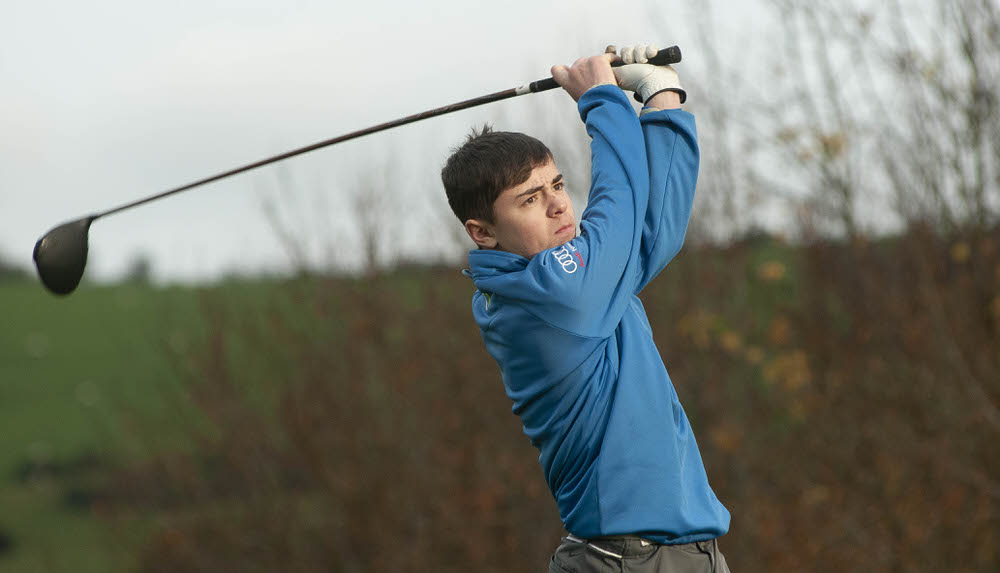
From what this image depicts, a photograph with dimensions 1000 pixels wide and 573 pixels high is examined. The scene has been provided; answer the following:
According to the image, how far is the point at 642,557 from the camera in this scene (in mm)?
2332

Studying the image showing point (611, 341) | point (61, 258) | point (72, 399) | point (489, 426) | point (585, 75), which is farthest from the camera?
point (72, 399)

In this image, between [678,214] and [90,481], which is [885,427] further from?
[90,481]

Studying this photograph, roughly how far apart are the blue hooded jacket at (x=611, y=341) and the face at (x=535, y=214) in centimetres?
5

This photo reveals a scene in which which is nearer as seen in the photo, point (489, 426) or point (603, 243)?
point (603, 243)

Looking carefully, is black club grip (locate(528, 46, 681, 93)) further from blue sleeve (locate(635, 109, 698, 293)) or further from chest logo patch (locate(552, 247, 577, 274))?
chest logo patch (locate(552, 247, 577, 274))

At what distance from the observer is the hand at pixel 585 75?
2.50 meters

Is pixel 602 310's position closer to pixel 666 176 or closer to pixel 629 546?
pixel 666 176

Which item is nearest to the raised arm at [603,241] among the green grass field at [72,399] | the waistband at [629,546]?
the waistband at [629,546]

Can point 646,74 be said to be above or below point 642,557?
above

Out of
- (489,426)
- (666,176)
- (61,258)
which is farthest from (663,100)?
(489,426)

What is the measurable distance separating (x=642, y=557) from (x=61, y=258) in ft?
6.78

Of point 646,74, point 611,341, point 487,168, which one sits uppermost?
point 646,74

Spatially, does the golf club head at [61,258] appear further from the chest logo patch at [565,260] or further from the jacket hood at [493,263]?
the chest logo patch at [565,260]

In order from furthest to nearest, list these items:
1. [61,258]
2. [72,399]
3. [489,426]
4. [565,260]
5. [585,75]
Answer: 1. [72,399]
2. [489,426]
3. [61,258]
4. [585,75]
5. [565,260]
